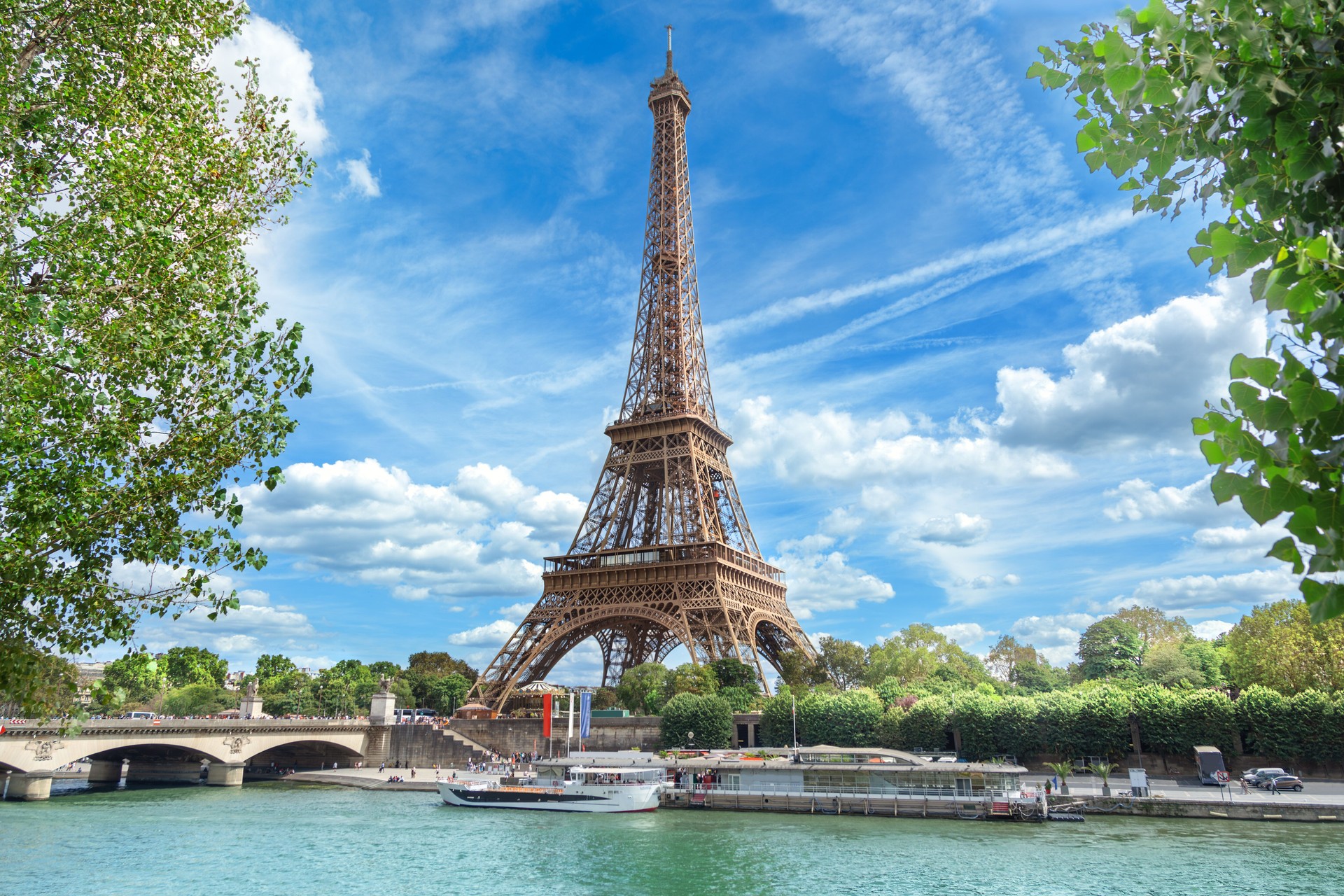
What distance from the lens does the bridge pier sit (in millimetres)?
70938

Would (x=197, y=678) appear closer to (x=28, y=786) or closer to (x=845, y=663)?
(x=28, y=786)

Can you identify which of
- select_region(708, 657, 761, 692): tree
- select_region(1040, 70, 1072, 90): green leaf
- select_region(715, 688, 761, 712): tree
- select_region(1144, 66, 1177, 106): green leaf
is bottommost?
select_region(715, 688, 761, 712): tree

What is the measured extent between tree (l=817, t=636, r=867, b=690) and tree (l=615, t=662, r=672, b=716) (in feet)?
45.9

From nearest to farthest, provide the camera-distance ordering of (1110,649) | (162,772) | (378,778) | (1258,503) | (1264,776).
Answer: (1258,503) < (1264,776) < (378,778) < (162,772) < (1110,649)

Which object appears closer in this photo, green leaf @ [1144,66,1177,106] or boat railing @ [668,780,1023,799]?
green leaf @ [1144,66,1177,106]

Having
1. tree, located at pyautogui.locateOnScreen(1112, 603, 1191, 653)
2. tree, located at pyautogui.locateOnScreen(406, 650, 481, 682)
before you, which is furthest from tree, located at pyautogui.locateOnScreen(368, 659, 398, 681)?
tree, located at pyautogui.locateOnScreen(1112, 603, 1191, 653)

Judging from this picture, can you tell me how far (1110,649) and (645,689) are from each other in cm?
5402

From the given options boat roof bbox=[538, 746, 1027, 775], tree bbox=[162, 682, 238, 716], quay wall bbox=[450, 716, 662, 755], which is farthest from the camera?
tree bbox=[162, 682, 238, 716]

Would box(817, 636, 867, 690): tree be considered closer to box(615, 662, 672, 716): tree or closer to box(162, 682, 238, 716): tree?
box(615, 662, 672, 716): tree

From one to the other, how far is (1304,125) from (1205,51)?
0.58 metres

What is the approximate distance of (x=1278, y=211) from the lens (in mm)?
4207

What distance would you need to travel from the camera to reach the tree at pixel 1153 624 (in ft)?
312

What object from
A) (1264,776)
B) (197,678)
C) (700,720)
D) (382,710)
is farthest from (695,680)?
(197,678)

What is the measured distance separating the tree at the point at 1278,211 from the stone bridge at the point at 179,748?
60.5 m
